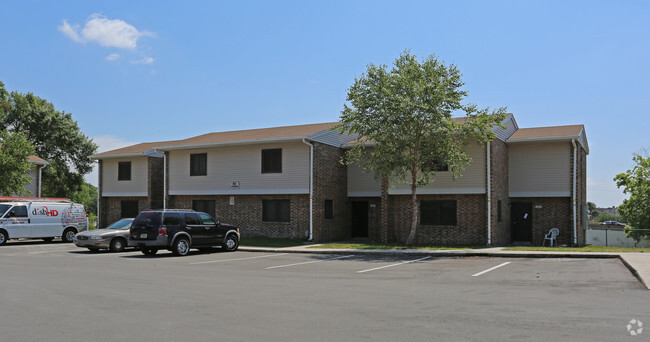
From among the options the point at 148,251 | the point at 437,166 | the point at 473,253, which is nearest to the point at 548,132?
the point at 437,166

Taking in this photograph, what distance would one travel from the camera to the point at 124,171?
32406 millimetres

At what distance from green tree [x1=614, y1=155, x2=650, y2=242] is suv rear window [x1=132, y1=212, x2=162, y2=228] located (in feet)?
134

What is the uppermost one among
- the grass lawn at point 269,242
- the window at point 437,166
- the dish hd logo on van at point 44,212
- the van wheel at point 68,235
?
the window at point 437,166

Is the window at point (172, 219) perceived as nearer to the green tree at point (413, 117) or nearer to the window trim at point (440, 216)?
the green tree at point (413, 117)

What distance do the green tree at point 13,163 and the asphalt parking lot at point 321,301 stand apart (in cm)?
1572

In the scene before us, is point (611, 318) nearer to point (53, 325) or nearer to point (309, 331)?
point (309, 331)

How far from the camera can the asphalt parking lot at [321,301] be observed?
6703 mm

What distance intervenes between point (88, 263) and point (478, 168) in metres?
15.6

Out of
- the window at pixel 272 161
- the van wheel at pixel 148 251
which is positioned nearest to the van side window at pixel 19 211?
the van wheel at pixel 148 251

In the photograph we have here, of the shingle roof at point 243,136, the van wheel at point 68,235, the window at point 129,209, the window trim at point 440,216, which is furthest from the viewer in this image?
the window at point 129,209

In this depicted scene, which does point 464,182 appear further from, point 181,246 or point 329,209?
point 181,246

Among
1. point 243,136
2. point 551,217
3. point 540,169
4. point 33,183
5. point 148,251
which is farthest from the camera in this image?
point 33,183

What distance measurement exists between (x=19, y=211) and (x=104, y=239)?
19.2ft

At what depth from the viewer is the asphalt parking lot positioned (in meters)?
6.70
